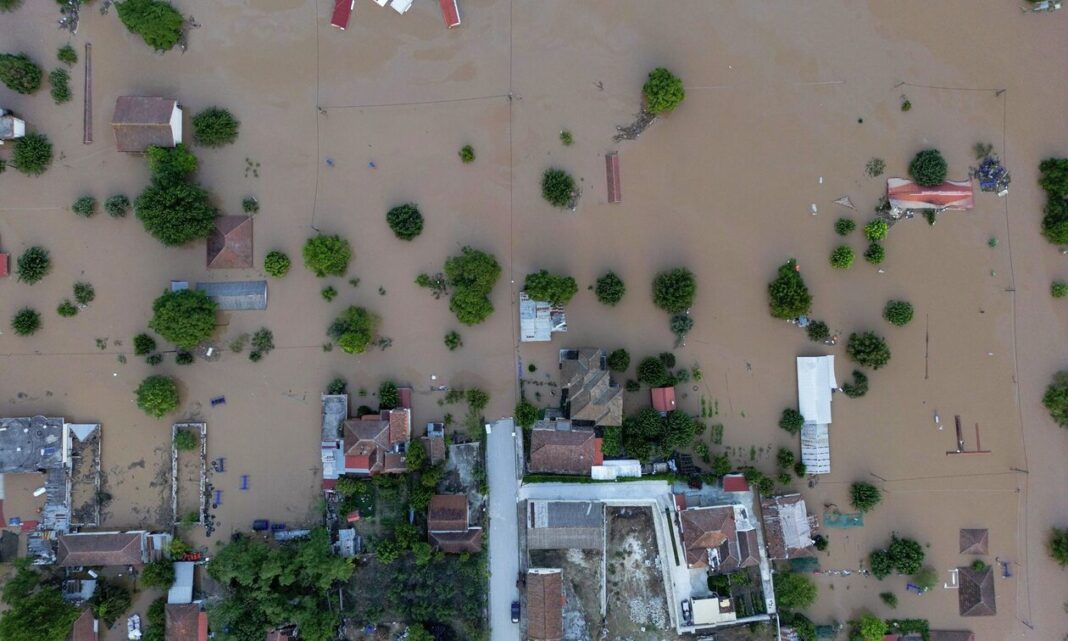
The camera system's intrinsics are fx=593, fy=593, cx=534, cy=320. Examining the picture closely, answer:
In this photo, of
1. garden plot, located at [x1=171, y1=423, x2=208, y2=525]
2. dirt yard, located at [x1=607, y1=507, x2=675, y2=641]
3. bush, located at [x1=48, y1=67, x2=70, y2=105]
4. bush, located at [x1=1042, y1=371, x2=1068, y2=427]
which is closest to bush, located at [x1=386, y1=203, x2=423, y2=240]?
garden plot, located at [x1=171, y1=423, x2=208, y2=525]

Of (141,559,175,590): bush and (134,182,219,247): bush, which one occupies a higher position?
(134,182,219,247): bush

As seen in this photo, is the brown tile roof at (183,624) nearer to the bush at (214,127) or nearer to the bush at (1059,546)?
the bush at (214,127)

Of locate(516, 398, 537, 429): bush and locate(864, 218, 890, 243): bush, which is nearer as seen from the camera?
locate(516, 398, 537, 429): bush

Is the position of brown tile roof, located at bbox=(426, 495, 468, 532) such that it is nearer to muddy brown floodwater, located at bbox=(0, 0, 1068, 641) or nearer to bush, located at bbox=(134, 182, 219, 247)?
muddy brown floodwater, located at bbox=(0, 0, 1068, 641)

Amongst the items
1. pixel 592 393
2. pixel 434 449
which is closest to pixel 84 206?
pixel 434 449

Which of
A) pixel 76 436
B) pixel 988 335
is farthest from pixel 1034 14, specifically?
pixel 76 436

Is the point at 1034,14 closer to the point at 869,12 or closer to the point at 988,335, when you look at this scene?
the point at 869,12
